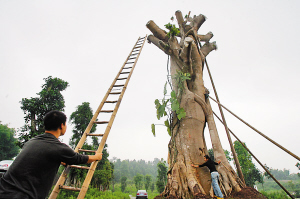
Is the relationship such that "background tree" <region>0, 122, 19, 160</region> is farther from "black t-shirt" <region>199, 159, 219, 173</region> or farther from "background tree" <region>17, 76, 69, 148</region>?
"black t-shirt" <region>199, 159, 219, 173</region>

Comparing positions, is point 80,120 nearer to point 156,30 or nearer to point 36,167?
point 156,30

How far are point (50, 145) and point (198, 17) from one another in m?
5.84

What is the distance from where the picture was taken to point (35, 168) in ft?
3.72

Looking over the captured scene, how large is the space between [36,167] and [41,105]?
10613 mm

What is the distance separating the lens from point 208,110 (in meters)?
3.93

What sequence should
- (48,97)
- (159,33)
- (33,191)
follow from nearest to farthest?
(33,191) < (159,33) < (48,97)

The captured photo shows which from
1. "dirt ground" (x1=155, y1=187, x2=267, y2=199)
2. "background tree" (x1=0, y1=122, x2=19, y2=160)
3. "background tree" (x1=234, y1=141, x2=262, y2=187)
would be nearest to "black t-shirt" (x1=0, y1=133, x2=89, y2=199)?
"dirt ground" (x1=155, y1=187, x2=267, y2=199)

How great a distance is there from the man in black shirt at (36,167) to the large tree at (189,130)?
223 centimetres

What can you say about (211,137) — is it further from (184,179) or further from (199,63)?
(199,63)

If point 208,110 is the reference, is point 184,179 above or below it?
below

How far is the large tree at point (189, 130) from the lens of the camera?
2.90 meters

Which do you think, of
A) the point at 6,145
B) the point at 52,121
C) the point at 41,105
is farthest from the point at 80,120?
the point at 6,145

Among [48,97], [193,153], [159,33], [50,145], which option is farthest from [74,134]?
[50,145]

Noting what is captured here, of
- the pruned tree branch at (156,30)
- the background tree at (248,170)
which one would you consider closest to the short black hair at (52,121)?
the pruned tree branch at (156,30)
